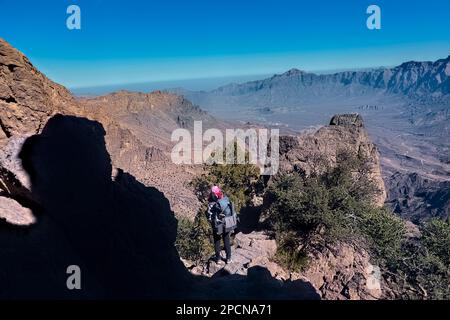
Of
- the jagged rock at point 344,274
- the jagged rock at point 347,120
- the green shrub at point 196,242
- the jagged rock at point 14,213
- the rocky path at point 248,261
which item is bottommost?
the green shrub at point 196,242

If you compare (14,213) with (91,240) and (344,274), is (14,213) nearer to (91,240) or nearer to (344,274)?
(91,240)

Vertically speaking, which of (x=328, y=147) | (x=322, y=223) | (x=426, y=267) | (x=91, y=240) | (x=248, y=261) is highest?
A: (x=328, y=147)

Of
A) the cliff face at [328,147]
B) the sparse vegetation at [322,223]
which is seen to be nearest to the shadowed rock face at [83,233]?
the sparse vegetation at [322,223]

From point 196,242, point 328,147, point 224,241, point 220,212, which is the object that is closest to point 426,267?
point 224,241

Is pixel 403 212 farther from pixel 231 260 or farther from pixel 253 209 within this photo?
pixel 231 260

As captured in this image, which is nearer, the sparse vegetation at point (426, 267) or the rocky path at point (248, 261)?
the sparse vegetation at point (426, 267)

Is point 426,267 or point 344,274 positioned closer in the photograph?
point 344,274

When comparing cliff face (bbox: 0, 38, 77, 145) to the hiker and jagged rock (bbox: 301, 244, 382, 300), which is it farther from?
jagged rock (bbox: 301, 244, 382, 300)

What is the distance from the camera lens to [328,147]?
26.9m

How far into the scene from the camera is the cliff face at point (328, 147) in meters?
23.9

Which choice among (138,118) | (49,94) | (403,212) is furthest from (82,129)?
(138,118)

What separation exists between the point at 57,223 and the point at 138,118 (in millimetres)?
191761

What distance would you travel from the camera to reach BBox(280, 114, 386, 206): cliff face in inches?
941

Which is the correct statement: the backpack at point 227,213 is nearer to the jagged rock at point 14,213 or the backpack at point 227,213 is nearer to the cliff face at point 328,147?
the jagged rock at point 14,213
